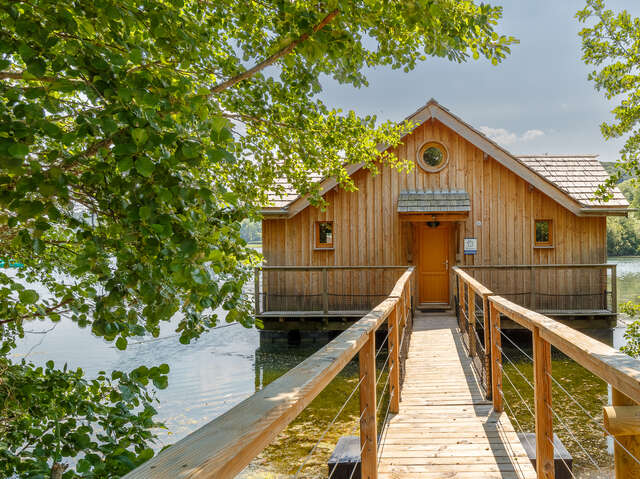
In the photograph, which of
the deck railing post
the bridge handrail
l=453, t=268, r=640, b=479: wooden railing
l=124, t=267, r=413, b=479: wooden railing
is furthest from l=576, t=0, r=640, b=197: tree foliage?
l=124, t=267, r=413, b=479: wooden railing

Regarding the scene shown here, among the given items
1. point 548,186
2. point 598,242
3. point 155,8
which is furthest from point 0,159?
point 598,242

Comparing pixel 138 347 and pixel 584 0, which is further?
pixel 138 347

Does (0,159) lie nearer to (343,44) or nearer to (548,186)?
(343,44)

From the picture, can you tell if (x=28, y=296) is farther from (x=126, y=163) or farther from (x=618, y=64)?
(x=618, y=64)

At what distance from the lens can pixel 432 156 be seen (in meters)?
12.1

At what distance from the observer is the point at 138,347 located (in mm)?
12227

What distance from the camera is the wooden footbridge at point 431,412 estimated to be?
0.86m

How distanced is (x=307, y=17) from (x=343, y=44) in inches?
10.2

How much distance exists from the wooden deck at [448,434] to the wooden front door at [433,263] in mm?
6314

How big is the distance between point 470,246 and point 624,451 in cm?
1075

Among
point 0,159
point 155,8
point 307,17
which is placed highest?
point 307,17

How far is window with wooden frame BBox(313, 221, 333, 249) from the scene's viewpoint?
12.0 m

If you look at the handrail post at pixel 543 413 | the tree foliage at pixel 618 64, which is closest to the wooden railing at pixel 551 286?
the tree foliage at pixel 618 64

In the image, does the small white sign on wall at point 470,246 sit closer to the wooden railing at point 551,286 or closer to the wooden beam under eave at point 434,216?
the wooden railing at point 551,286
